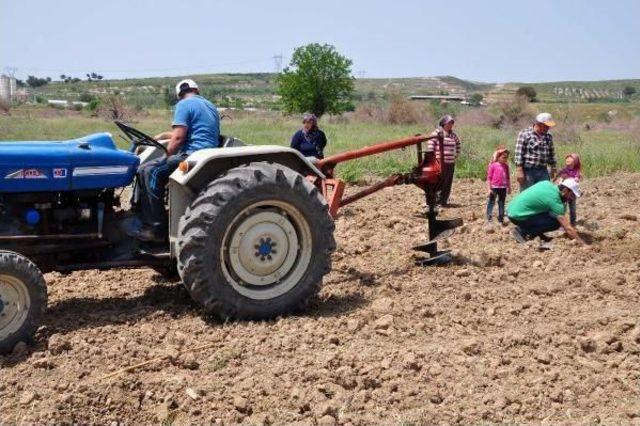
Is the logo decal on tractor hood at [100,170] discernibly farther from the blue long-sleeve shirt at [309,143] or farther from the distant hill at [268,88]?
the distant hill at [268,88]

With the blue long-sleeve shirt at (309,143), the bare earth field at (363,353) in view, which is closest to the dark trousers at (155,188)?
the bare earth field at (363,353)

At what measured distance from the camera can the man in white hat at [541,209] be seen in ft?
25.3

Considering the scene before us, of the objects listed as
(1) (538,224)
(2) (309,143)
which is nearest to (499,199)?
(1) (538,224)

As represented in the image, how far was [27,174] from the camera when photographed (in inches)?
182

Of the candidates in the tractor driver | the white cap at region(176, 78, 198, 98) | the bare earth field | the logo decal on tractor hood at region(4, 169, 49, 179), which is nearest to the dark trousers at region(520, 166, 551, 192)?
the bare earth field

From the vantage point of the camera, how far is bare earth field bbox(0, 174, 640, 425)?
12.3 feet

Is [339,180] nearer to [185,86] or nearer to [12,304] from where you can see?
[185,86]

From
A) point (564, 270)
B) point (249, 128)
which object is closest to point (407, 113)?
point (249, 128)

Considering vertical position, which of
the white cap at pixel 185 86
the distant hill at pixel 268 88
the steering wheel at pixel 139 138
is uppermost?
the distant hill at pixel 268 88

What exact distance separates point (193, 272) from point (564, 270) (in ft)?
11.4

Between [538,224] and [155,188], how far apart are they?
14.7 feet

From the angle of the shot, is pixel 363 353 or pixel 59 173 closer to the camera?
pixel 363 353

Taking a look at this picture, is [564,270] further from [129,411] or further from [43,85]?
[43,85]

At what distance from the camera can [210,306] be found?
15.8 feet
